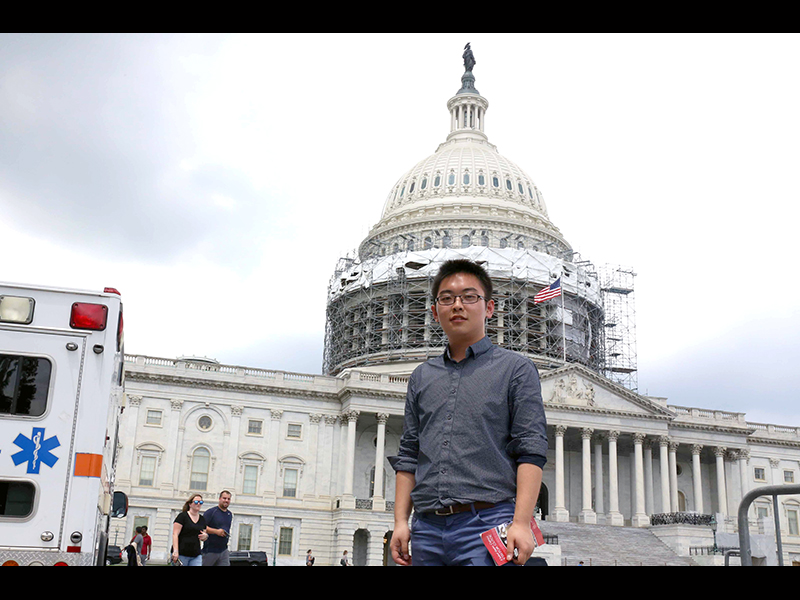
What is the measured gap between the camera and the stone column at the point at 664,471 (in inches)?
2621

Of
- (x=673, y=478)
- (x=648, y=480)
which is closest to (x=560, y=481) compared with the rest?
(x=648, y=480)

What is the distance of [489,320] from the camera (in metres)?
Result: 80.1

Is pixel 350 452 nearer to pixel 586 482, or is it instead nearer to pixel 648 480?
pixel 586 482

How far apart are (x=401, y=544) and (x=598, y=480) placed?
63184 millimetres

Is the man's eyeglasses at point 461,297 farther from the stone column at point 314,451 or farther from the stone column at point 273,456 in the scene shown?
the stone column at point 314,451

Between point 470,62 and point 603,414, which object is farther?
point 470,62

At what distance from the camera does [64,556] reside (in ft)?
29.9

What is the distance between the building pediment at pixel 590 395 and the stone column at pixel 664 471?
6.77 feet

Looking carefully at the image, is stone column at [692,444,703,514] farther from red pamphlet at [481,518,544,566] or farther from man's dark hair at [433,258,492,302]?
red pamphlet at [481,518,544,566]

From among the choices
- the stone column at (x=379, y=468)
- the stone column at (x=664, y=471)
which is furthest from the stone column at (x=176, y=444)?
the stone column at (x=664, y=471)

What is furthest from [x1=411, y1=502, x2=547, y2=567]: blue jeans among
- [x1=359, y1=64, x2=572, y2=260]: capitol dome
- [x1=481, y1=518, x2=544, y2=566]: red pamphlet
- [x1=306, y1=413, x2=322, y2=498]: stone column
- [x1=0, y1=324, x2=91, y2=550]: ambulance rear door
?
[x1=359, y1=64, x2=572, y2=260]: capitol dome

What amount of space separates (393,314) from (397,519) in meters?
70.8

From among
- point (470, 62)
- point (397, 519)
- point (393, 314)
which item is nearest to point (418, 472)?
point (397, 519)
